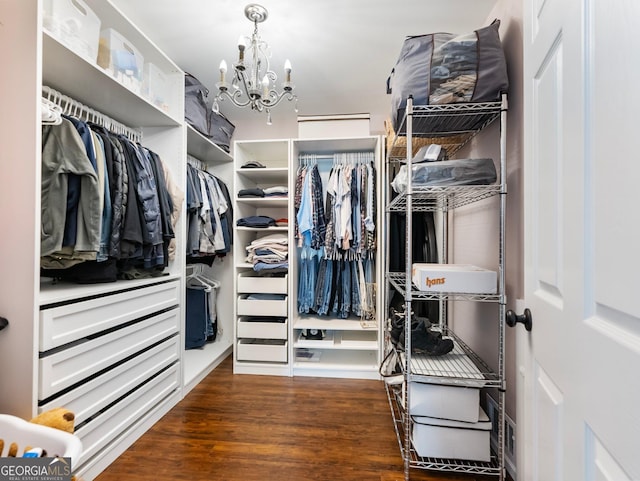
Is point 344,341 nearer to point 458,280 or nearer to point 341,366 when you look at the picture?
point 341,366

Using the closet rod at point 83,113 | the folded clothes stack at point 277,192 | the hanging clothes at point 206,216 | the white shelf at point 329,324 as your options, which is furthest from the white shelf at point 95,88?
the white shelf at point 329,324

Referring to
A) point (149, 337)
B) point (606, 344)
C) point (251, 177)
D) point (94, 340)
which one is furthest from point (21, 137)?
point (606, 344)

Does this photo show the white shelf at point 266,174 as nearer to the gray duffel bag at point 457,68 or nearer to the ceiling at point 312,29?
the ceiling at point 312,29

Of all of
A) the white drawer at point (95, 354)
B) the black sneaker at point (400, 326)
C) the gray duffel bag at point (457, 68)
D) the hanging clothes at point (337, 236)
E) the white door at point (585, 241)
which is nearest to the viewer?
the white door at point (585, 241)

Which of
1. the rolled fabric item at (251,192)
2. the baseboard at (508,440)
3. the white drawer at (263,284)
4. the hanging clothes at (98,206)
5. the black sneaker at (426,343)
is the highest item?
the rolled fabric item at (251,192)

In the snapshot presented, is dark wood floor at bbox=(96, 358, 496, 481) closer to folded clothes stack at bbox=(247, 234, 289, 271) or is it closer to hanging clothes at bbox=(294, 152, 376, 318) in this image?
hanging clothes at bbox=(294, 152, 376, 318)

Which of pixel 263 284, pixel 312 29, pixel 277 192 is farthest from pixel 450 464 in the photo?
pixel 312 29

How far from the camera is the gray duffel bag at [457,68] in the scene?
3.90 ft

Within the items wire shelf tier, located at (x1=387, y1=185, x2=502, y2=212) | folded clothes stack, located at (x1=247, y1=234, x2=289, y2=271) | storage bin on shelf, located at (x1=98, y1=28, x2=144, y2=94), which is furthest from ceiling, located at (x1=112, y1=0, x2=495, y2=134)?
folded clothes stack, located at (x1=247, y1=234, x2=289, y2=271)

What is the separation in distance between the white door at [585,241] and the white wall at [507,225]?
1.58ft

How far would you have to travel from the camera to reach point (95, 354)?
125cm

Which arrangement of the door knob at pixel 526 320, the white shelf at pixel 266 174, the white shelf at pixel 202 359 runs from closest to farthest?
the door knob at pixel 526 320, the white shelf at pixel 202 359, the white shelf at pixel 266 174

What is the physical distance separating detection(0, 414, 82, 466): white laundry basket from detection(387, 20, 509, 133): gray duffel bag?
178 cm

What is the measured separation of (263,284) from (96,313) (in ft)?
3.75
